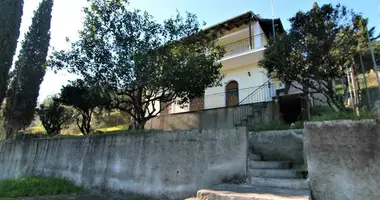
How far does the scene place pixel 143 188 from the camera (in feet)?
20.6

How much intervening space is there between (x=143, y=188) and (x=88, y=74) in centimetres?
410

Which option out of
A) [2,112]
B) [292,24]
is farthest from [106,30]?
[2,112]

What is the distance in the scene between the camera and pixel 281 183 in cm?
447

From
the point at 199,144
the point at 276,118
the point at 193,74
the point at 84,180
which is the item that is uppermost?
the point at 193,74

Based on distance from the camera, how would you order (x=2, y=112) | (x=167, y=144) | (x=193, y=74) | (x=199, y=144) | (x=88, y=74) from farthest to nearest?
(x=2, y=112) → (x=88, y=74) → (x=193, y=74) → (x=167, y=144) → (x=199, y=144)

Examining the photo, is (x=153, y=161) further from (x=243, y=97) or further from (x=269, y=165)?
(x=243, y=97)

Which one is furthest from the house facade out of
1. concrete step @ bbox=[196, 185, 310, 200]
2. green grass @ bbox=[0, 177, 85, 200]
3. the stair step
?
concrete step @ bbox=[196, 185, 310, 200]

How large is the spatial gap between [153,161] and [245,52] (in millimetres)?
8032

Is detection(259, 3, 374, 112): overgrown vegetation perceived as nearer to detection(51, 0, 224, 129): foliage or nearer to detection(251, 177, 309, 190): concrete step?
detection(51, 0, 224, 129): foliage

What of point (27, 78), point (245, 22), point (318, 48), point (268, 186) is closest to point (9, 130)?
point (27, 78)

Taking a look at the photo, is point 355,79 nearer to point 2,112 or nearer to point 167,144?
point 167,144

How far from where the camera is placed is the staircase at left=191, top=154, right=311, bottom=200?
3832mm

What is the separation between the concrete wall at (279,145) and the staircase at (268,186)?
406 mm

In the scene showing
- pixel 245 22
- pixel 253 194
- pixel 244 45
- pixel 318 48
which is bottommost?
pixel 253 194
